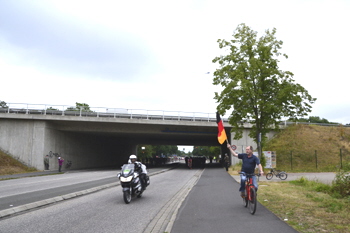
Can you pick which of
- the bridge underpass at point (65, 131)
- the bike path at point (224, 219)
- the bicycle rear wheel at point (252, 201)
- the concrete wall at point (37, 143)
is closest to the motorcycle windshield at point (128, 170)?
the bike path at point (224, 219)

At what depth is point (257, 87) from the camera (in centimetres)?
2153

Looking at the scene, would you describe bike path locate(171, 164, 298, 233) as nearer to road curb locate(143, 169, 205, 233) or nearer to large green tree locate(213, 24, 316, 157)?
road curb locate(143, 169, 205, 233)

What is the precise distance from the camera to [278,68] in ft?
71.5

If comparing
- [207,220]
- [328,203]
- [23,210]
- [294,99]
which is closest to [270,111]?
[294,99]

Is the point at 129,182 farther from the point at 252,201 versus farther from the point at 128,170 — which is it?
the point at 252,201

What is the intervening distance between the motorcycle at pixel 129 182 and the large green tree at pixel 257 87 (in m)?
12.1

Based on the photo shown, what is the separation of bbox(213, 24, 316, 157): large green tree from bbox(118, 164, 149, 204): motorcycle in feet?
39.7

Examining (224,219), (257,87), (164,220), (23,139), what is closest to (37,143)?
(23,139)

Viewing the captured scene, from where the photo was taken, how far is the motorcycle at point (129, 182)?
9.45 metres

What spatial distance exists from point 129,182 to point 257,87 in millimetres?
14587

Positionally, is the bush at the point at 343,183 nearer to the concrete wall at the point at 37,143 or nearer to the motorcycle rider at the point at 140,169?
the motorcycle rider at the point at 140,169

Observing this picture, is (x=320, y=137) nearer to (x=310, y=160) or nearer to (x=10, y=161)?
(x=310, y=160)

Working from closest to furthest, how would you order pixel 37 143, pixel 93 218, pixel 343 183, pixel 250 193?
pixel 93 218 → pixel 250 193 → pixel 343 183 → pixel 37 143

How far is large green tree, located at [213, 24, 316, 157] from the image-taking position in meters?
20.7
